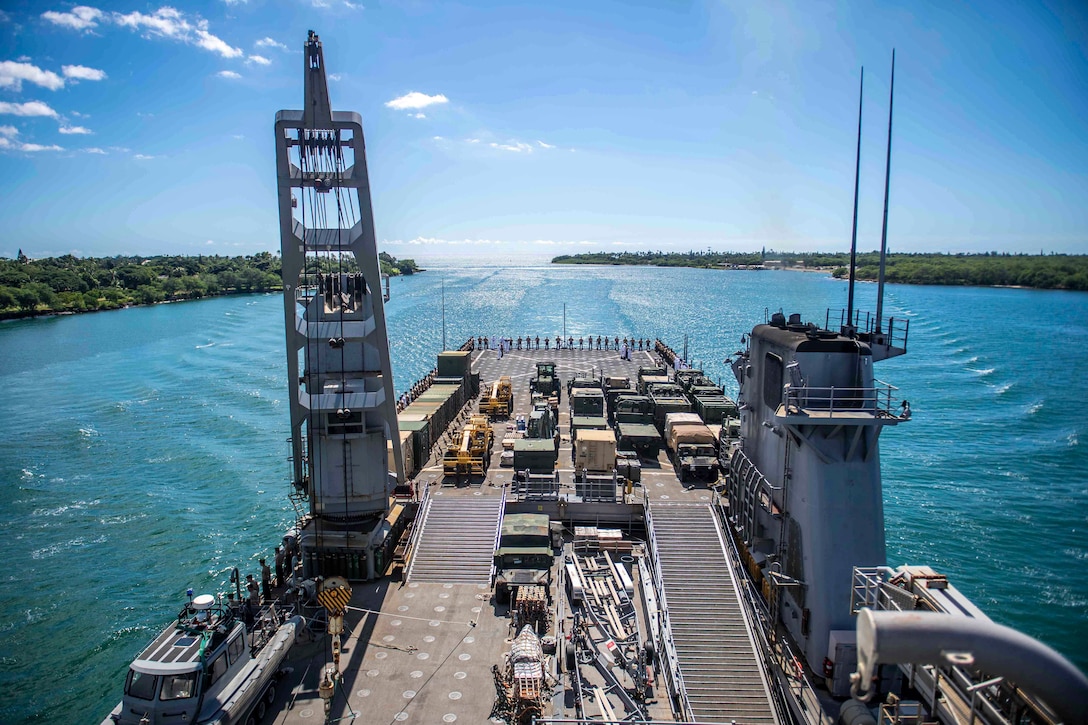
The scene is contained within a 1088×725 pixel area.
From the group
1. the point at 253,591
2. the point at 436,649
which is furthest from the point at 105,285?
the point at 436,649

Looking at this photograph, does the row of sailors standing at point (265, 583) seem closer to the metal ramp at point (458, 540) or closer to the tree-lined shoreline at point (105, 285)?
the metal ramp at point (458, 540)

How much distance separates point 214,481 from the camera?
140ft

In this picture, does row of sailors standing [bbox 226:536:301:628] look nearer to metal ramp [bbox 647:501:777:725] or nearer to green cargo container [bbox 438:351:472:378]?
metal ramp [bbox 647:501:777:725]

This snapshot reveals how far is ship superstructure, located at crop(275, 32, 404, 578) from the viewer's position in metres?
22.3

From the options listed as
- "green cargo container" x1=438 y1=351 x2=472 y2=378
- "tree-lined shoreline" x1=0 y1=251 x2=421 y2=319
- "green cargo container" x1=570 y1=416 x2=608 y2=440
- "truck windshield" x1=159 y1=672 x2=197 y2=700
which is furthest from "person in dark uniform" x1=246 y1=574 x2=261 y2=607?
"tree-lined shoreline" x1=0 y1=251 x2=421 y2=319

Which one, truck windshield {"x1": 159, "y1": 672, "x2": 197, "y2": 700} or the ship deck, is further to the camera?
the ship deck

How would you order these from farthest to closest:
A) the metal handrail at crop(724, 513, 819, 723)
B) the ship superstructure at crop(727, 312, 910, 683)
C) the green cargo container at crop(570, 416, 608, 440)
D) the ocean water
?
1. the green cargo container at crop(570, 416, 608, 440)
2. the ocean water
3. the ship superstructure at crop(727, 312, 910, 683)
4. the metal handrail at crop(724, 513, 819, 723)

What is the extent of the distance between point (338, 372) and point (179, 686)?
1139 cm

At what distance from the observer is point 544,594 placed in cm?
2220

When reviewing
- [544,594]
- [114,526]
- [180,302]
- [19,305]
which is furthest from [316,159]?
[180,302]

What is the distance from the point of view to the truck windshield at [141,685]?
15250mm

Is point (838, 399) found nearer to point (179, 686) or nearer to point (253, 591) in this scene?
point (179, 686)

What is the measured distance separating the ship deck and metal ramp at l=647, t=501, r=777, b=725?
99cm

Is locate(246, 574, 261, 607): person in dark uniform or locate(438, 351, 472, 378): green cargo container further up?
locate(438, 351, 472, 378): green cargo container
